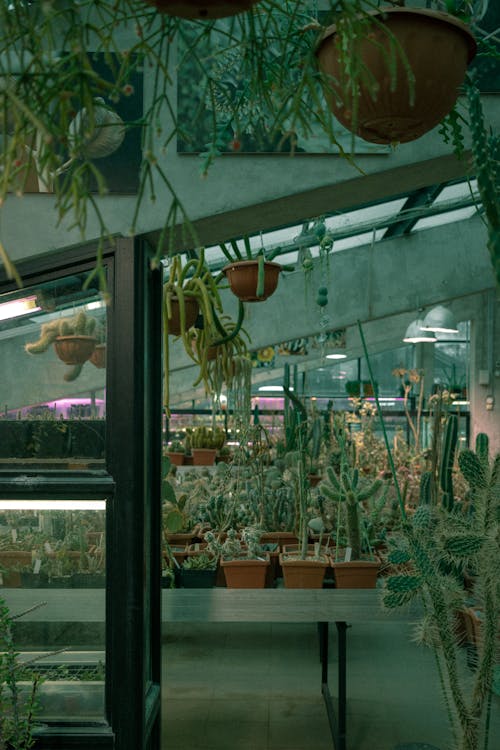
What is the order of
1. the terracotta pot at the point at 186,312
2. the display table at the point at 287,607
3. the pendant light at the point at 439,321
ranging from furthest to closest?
the pendant light at the point at 439,321, the display table at the point at 287,607, the terracotta pot at the point at 186,312

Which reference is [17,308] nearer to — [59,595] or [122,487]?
[122,487]

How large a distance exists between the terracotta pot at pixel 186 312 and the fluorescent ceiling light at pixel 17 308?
1.42 ft

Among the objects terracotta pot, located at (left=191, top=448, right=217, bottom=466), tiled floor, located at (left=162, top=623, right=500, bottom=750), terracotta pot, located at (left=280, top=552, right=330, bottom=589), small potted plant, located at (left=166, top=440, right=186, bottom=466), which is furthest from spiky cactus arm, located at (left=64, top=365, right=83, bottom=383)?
terracotta pot, located at (left=191, top=448, right=217, bottom=466)

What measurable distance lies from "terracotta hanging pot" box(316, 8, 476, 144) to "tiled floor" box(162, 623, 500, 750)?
110 inches

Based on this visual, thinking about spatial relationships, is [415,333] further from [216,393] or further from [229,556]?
[216,393]

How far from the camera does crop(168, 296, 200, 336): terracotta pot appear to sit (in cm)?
248

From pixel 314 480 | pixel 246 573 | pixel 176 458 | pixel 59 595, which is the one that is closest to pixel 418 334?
pixel 314 480

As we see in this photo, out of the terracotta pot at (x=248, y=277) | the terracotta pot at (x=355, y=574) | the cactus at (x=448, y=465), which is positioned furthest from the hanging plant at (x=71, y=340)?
the cactus at (x=448, y=465)

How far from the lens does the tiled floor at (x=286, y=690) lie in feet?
11.1

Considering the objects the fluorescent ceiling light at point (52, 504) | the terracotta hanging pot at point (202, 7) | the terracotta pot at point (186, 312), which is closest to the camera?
the terracotta hanging pot at point (202, 7)

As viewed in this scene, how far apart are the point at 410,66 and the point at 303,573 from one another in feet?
8.47

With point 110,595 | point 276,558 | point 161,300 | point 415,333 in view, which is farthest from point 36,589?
point 415,333

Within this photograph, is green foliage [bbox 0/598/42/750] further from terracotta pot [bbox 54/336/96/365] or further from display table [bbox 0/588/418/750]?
display table [bbox 0/588/418/750]

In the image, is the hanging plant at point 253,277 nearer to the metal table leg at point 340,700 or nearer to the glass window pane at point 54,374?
the glass window pane at point 54,374
